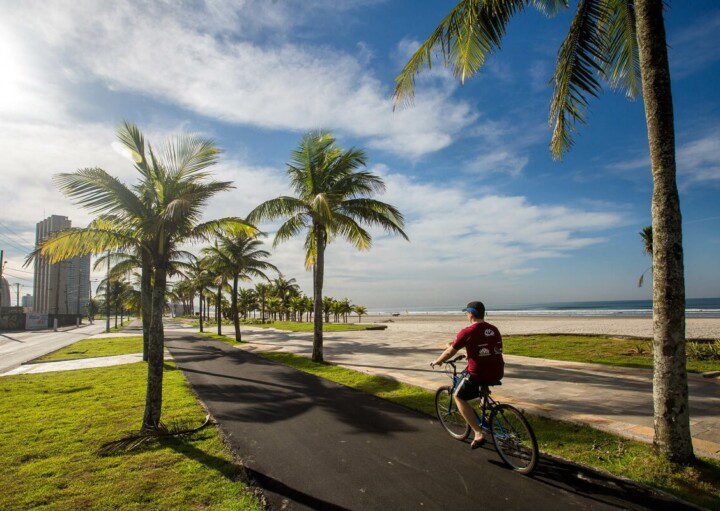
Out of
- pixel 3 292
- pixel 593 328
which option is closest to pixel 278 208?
pixel 593 328

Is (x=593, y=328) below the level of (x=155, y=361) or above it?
below

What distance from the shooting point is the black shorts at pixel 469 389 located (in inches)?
186

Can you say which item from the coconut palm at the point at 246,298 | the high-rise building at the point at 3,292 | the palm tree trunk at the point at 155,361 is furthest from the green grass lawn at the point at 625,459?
the coconut palm at the point at 246,298

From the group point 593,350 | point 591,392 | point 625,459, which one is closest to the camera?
point 625,459

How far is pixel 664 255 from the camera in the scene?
15.1 feet

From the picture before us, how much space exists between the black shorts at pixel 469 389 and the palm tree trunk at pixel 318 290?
9.45 metres

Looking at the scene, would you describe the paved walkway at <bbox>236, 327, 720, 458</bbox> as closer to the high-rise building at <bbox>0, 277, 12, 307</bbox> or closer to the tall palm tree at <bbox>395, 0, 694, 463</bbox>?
the tall palm tree at <bbox>395, 0, 694, 463</bbox>

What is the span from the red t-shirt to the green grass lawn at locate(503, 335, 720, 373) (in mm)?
8630

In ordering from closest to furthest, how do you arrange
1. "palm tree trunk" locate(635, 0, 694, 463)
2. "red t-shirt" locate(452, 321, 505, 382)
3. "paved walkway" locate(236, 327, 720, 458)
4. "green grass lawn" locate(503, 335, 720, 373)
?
"palm tree trunk" locate(635, 0, 694, 463) < "red t-shirt" locate(452, 321, 505, 382) < "paved walkway" locate(236, 327, 720, 458) < "green grass lawn" locate(503, 335, 720, 373)

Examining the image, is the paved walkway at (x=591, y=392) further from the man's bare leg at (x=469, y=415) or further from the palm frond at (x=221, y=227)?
the palm frond at (x=221, y=227)

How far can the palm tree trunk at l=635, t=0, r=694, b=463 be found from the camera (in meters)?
4.34

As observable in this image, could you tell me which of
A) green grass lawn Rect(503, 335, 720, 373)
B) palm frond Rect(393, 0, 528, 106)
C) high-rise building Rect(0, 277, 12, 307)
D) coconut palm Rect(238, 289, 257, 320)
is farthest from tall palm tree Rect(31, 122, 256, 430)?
coconut palm Rect(238, 289, 257, 320)

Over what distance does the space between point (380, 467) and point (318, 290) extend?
959 centimetres

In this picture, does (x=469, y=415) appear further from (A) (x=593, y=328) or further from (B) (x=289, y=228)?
(A) (x=593, y=328)
